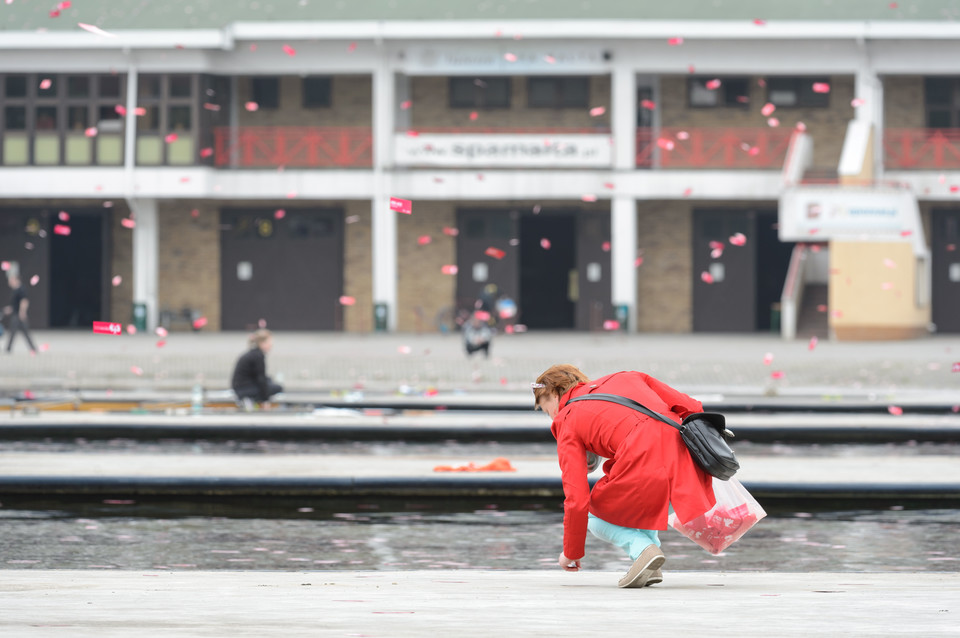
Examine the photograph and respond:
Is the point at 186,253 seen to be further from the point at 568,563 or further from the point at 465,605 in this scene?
the point at 465,605

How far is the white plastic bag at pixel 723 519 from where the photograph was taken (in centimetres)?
581

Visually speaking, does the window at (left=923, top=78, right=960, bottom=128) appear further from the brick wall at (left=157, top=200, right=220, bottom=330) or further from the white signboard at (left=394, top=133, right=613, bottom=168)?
the brick wall at (left=157, top=200, right=220, bottom=330)

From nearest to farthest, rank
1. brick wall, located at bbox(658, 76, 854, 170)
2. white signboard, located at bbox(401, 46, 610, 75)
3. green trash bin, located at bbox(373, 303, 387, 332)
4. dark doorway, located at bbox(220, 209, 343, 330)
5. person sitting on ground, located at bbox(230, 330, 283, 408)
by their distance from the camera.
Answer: person sitting on ground, located at bbox(230, 330, 283, 408) < white signboard, located at bbox(401, 46, 610, 75) < green trash bin, located at bbox(373, 303, 387, 332) < brick wall, located at bbox(658, 76, 854, 170) < dark doorway, located at bbox(220, 209, 343, 330)

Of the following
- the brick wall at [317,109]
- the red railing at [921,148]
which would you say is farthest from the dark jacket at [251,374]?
the red railing at [921,148]

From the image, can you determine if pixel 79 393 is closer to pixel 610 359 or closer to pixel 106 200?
→ pixel 610 359

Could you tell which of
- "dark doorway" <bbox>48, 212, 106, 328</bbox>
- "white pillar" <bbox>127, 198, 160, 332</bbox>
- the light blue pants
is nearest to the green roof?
"white pillar" <bbox>127, 198, 160, 332</bbox>

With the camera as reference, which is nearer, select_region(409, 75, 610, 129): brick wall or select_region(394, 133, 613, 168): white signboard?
select_region(394, 133, 613, 168): white signboard

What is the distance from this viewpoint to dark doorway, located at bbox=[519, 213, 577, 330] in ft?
121

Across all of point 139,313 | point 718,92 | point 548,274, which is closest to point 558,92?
point 718,92

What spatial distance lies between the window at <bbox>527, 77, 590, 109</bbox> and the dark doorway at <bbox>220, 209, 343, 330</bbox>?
5299mm

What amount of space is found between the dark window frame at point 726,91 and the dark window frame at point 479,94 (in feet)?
13.8

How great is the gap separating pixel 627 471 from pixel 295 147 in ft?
94.9

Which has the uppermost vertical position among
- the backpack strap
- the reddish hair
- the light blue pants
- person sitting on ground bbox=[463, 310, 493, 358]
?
the reddish hair

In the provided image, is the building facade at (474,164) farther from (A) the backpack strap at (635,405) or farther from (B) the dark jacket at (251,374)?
(A) the backpack strap at (635,405)
